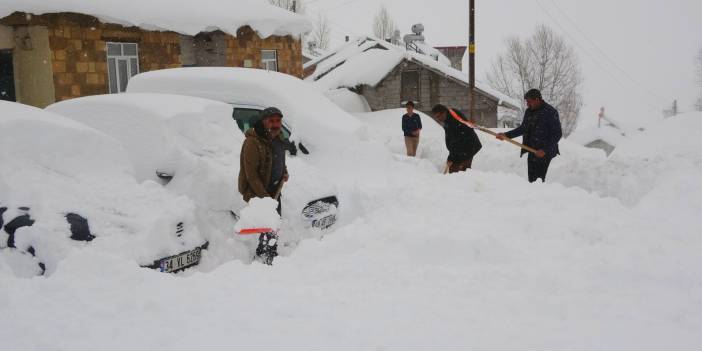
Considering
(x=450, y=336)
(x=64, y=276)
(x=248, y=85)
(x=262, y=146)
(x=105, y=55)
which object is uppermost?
(x=105, y=55)

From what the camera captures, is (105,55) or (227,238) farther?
(105,55)

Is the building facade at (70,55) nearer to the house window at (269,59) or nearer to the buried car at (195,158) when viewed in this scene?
the house window at (269,59)

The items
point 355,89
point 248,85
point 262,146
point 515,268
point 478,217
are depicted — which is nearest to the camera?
point 515,268

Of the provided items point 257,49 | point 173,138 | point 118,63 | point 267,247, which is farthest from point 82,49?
point 267,247

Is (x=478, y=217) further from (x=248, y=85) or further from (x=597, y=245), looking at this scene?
(x=248, y=85)

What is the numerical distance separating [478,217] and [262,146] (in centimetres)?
235

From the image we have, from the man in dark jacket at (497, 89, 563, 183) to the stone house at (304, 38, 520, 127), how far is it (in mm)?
18328

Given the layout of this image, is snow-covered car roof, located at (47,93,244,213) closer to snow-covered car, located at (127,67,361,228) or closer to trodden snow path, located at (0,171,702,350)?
snow-covered car, located at (127,67,361,228)

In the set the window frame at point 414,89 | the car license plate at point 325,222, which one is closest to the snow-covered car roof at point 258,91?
the car license plate at point 325,222

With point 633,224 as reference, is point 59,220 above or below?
above

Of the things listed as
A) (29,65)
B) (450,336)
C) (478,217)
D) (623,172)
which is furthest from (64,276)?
(29,65)

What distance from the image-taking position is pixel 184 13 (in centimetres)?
1480

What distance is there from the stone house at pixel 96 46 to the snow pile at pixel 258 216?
958 cm

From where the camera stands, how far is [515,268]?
4109 millimetres
